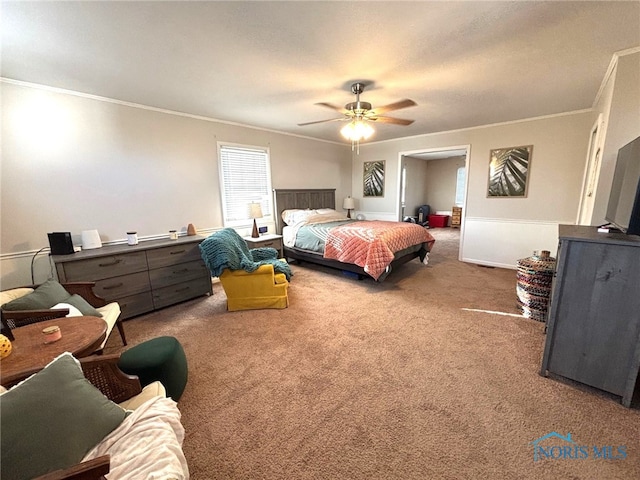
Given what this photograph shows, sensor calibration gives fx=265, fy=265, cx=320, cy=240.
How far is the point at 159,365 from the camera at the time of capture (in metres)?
1.68

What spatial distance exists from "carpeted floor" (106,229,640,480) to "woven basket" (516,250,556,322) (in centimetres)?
13

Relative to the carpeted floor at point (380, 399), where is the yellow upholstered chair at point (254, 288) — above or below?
above

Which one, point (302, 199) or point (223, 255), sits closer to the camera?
point (223, 255)

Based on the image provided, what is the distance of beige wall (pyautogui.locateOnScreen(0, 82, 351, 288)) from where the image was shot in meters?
2.59

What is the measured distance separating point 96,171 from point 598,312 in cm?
473

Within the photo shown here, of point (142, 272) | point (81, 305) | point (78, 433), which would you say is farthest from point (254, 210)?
point (78, 433)

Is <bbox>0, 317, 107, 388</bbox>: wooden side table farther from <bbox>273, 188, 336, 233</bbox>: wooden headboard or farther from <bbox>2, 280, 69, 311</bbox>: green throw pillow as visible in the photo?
<bbox>273, 188, 336, 233</bbox>: wooden headboard

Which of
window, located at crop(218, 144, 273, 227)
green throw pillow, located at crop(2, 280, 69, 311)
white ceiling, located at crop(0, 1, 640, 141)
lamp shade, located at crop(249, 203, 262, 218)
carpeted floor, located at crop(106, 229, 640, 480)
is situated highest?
white ceiling, located at crop(0, 1, 640, 141)

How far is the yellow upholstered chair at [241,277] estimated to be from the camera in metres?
2.96

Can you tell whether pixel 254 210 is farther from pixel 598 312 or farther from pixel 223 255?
pixel 598 312

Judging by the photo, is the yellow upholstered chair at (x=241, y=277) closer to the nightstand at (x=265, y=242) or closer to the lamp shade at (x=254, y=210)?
the nightstand at (x=265, y=242)

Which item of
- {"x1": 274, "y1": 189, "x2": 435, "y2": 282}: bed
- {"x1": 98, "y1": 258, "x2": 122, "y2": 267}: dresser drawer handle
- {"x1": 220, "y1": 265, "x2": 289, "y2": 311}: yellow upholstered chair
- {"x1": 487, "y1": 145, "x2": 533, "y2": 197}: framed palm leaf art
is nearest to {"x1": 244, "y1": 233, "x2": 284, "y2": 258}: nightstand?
{"x1": 274, "y1": 189, "x2": 435, "y2": 282}: bed

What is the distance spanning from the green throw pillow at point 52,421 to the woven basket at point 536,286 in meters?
3.52

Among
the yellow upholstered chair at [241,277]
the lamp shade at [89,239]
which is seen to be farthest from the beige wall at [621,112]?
the lamp shade at [89,239]
